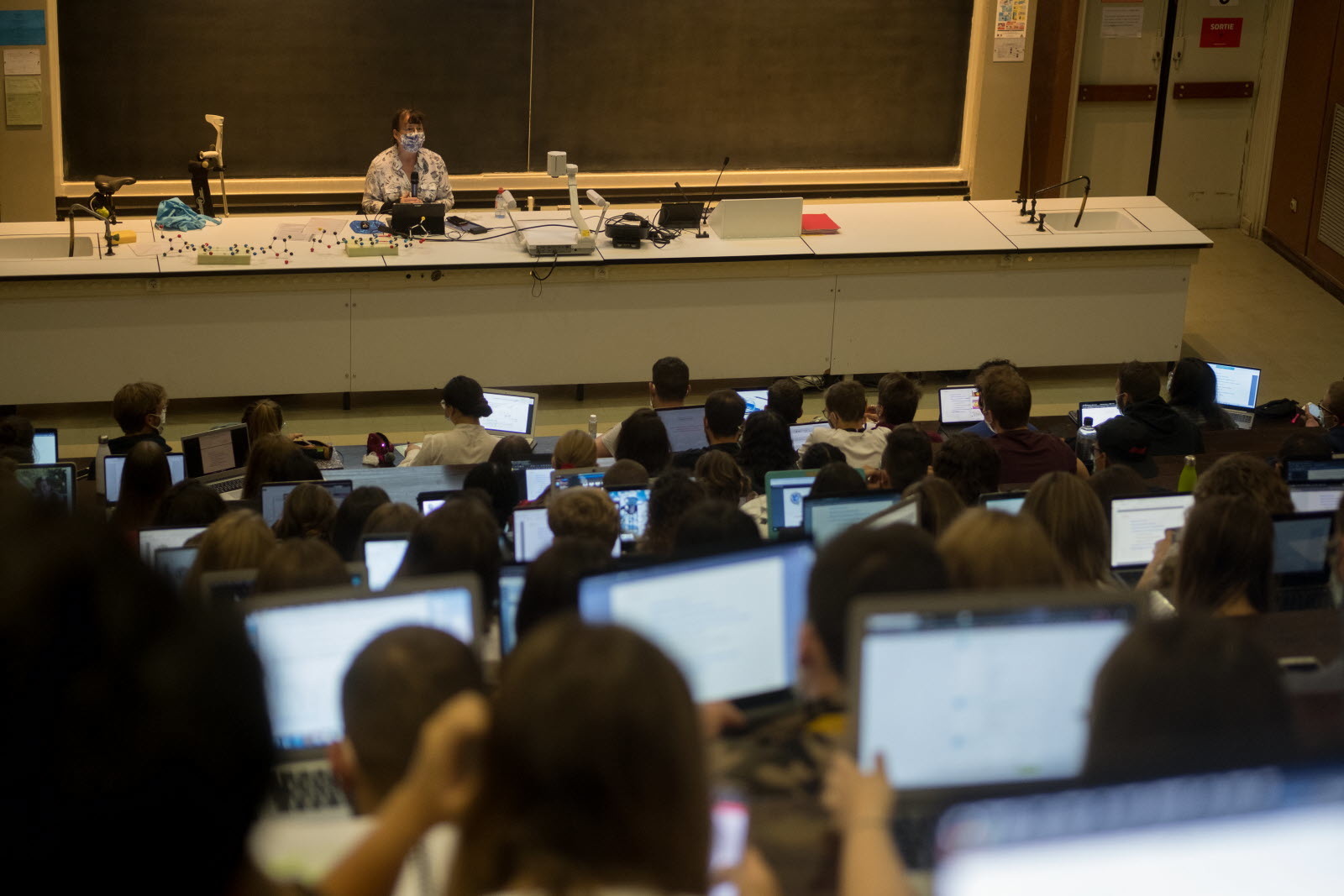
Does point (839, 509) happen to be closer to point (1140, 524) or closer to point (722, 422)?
point (1140, 524)

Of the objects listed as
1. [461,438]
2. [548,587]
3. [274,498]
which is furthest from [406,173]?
[548,587]

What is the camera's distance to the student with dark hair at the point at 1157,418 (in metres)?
5.73

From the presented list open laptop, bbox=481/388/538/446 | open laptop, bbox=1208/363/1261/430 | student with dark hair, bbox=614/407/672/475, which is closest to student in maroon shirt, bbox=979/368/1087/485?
student with dark hair, bbox=614/407/672/475

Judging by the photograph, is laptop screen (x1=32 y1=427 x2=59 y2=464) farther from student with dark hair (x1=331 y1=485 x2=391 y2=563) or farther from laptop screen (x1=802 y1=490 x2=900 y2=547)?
laptop screen (x1=802 y1=490 x2=900 y2=547)

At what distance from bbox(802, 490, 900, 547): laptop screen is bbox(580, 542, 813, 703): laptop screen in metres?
1.29

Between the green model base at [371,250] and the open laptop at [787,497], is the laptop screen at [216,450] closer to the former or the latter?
the green model base at [371,250]

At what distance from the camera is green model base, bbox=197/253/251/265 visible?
7.32 m

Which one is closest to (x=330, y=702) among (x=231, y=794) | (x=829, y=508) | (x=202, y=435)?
(x=231, y=794)

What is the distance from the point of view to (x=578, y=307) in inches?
306

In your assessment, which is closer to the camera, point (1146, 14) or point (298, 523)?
point (298, 523)

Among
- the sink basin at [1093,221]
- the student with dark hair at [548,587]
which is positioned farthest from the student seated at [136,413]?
the sink basin at [1093,221]

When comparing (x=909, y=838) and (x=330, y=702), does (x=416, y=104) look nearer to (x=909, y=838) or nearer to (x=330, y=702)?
(x=330, y=702)

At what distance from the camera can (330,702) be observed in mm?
2395

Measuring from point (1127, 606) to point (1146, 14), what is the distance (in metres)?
9.70
